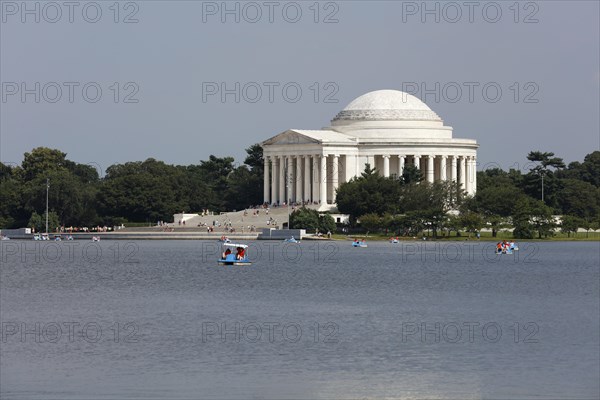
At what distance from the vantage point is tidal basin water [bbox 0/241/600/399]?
3688cm

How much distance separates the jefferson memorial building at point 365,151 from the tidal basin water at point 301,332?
7995 centimetres

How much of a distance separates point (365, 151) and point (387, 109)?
6.88 m

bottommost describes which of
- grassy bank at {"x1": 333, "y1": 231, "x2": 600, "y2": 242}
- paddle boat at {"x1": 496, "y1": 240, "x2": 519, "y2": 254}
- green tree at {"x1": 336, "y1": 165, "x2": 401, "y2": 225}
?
paddle boat at {"x1": 496, "y1": 240, "x2": 519, "y2": 254}

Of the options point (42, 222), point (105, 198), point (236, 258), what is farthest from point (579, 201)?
point (236, 258)

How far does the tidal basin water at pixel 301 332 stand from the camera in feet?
121

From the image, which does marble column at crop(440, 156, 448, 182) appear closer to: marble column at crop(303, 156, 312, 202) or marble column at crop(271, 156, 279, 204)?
marble column at crop(303, 156, 312, 202)

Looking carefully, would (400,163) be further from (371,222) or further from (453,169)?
(371,222)

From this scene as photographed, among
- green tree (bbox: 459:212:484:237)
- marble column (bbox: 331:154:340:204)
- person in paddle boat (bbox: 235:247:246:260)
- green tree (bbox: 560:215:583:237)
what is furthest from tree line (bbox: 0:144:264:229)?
person in paddle boat (bbox: 235:247:246:260)

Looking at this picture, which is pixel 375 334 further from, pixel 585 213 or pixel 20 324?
pixel 585 213

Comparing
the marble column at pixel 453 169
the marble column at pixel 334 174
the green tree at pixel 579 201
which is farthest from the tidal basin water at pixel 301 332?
the marble column at pixel 453 169

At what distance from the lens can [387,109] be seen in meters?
173

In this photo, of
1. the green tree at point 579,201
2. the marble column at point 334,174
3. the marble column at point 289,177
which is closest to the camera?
the green tree at point 579,201

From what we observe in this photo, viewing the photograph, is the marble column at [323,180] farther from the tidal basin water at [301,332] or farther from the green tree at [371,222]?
the tidal basin water at [301,332]

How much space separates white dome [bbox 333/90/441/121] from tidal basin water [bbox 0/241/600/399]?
85000 mm
